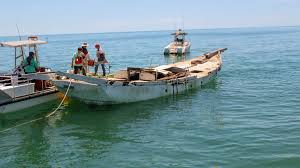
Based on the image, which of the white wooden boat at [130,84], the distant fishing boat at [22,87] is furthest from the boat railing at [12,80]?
the white wooden boat at [130,84]

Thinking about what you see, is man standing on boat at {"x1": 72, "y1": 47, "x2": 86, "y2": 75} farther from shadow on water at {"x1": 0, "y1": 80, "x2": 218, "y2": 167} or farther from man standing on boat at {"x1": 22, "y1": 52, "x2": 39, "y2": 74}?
man standing on boat at {"x1": 22, "y1": 52, "x2": 39, "y2": 74}

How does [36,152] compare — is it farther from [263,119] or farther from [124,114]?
[263,119]

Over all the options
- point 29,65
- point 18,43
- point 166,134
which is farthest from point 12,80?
point 166,134

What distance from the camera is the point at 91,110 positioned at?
61.5ft

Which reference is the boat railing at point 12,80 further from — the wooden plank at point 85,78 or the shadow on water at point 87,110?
the wooden plank at point 85,78

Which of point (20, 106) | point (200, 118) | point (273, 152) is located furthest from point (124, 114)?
point (273, 152)

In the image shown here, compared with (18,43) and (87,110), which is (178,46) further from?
(18,43)

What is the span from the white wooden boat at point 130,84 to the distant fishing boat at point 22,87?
43.0 inches

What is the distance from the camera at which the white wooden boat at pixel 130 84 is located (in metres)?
A: 17.6

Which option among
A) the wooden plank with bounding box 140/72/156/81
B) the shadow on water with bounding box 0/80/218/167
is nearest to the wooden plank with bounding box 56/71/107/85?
the shadow on water with bounding box 0/80/218/167

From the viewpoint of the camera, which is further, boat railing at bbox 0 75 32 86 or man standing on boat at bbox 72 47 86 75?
man standing on boat at bbox 72 47 86 75

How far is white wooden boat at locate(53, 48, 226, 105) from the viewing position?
693 inches

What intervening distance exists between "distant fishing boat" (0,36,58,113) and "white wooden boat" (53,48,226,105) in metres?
1.09

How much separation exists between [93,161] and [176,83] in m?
10.3
